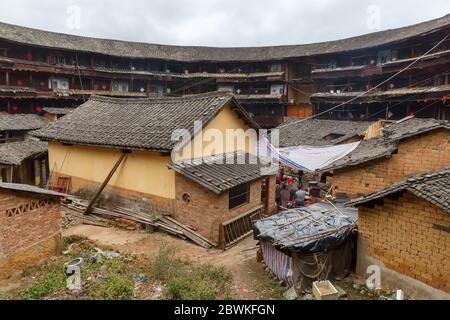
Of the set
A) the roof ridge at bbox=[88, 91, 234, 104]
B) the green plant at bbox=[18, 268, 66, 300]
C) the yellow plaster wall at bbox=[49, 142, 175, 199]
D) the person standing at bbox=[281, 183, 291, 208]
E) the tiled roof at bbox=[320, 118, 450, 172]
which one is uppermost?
the roof ridge at bbox=[88, 91, 234, 104]

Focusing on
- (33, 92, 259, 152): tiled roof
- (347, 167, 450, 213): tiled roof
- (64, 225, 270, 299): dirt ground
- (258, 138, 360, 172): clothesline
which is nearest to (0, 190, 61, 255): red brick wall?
(64, 225, 270, 299): dirt ground

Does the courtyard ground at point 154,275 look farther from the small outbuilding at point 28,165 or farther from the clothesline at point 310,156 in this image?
the small outbuilding at point 28,165

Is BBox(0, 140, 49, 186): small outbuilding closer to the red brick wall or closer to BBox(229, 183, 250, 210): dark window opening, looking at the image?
the red brick wall

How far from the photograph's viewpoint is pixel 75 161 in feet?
55.0

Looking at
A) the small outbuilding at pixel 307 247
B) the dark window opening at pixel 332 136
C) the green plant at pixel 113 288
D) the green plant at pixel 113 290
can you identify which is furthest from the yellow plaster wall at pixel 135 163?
the dark window opening at pixel 332 136

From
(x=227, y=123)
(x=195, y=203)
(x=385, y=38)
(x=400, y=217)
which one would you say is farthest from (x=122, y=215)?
(x=385, y=38)

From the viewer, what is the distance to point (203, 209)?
1223cm

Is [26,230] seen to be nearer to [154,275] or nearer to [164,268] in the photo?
[154,275]

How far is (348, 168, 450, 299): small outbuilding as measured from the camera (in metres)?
7.67

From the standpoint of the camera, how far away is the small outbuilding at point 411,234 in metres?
7.67

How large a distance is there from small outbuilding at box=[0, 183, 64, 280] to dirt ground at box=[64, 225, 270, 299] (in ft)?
6.64

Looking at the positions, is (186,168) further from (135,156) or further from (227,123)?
(227,123)

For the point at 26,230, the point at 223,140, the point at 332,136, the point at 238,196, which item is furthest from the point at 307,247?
the point at 332,136
